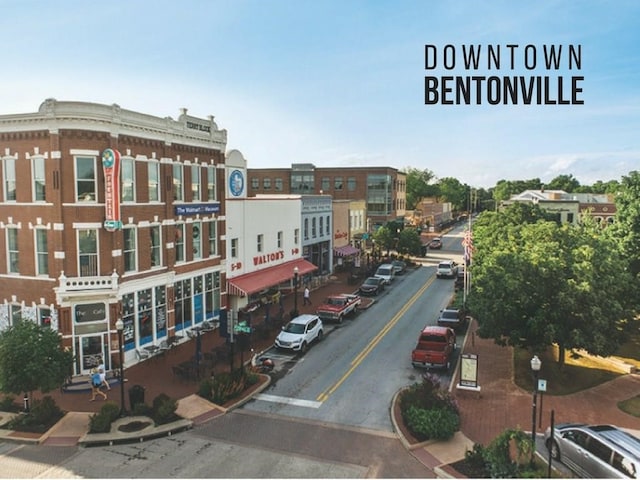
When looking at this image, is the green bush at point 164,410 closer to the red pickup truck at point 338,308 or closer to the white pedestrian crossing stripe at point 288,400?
the white pedestrian crossing stripe at point 288,400

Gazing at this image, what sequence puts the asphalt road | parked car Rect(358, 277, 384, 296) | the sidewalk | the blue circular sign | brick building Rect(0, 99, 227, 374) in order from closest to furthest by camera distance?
the asphalt road, the sidewalk, brick building Rect(0, 99, 227, 374), the blue circular sign, parked car Rect(358, 277, 384, 296)

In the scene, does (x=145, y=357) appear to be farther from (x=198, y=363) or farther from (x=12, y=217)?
(x=12, y=217)

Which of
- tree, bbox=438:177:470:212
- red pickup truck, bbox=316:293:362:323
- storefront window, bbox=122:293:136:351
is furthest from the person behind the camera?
tree, bbox=438:177:470:212

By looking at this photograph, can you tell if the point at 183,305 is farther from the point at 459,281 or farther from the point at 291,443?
the point at 459,281

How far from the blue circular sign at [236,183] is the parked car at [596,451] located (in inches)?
991

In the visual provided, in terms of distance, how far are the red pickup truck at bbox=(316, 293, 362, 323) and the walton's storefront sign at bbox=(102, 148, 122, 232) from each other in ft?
51.2

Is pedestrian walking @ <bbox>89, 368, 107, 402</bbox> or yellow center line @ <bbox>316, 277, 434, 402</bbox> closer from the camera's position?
pedestrian walking @ <bbox>89, 368, 107, 402</bbox>

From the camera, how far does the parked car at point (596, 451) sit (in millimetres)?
13773

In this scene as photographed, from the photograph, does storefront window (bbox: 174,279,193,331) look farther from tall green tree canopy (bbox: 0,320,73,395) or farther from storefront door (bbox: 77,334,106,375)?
tall green tree canopy (bbox: 0,320,73,395)

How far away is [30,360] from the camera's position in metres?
18.7

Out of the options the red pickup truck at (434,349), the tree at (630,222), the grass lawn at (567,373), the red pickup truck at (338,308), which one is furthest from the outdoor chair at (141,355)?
the tree at (630,222)

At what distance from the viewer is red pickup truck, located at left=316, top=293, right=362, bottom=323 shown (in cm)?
3434

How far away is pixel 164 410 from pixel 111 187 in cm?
1025

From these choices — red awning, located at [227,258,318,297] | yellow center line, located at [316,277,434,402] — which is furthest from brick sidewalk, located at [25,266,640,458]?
red awning, located at [227,258,318,297]
